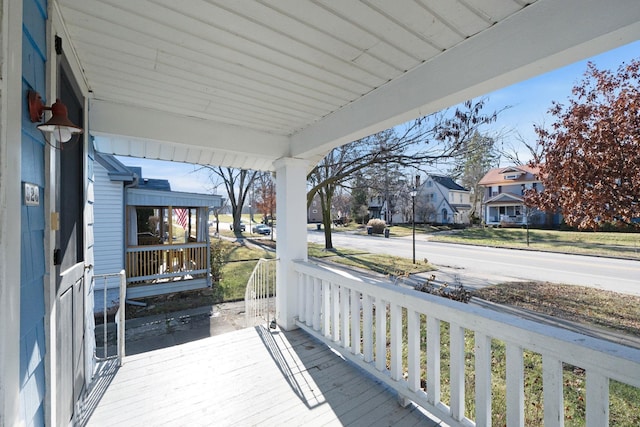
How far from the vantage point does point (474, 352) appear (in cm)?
206

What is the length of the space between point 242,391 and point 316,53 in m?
2.56

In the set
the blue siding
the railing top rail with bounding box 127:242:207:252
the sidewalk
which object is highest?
the blue siding

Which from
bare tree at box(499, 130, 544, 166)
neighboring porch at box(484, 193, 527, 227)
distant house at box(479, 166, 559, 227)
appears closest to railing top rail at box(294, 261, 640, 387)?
bare tree at box(499, 130, 544, 166)

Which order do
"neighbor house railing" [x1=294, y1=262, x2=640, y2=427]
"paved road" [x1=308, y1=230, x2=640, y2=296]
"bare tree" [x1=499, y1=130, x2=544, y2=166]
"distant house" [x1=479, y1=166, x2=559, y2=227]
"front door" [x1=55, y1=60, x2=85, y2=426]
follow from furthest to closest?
"distant house" [x1=479, y1=166, x2=559, y2=227] → "paved road" [x1=308, y1=230, x2=640, y2=296] → "bare tree" [x1=499, y1=130, x2=544, y2=166] → "front door" [x1=55, y1=60, x2=85, y2=426] → "neighbor house railing" [x1=294, y1=262, x2=640, y2=427]

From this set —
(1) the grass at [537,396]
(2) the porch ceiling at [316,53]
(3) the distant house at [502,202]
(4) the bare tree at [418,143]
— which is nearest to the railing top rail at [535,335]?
(1) the grass at [537,396]

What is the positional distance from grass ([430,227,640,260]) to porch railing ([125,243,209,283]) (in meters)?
13.3

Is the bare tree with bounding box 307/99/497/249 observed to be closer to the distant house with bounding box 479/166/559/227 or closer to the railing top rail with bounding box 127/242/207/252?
the railing top rail with bounding box 127/242/207/252

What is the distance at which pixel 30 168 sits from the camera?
1.12 metres

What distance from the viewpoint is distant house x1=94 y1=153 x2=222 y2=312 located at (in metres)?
6.44

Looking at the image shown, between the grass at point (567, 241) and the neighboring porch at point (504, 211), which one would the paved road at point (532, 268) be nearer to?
the grass at point (567, 241)

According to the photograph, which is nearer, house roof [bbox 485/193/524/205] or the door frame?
the door frame

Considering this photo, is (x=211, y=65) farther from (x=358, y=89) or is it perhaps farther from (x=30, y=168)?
(x=30, y=168)

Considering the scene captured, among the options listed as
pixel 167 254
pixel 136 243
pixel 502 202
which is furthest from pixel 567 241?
pixel 136 243

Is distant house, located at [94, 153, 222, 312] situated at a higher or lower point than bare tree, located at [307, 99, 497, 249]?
lower
